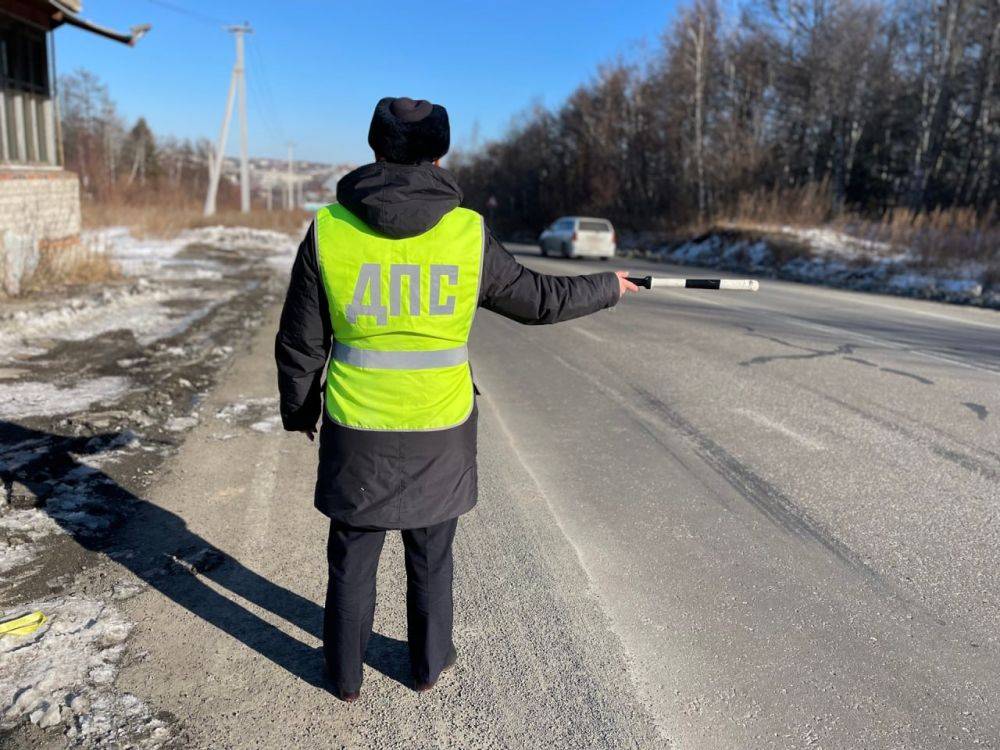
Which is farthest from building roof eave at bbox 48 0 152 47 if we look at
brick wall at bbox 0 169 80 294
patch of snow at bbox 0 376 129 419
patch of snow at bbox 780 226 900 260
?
patch of snow at bbox 780 226 900 260

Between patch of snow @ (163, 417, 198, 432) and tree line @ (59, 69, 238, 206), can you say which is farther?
tree line @ (59, 69, 238, 206)

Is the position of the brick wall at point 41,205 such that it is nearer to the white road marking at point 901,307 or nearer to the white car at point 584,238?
the white road marking at point 901,307

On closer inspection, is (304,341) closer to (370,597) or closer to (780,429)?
(370,597)

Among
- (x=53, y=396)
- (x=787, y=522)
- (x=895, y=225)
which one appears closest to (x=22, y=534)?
(x=53, y=396)

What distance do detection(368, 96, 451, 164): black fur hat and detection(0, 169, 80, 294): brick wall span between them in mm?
11126

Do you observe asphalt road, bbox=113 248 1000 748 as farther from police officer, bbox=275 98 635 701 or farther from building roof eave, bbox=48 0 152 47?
building roof eave, bbox=48 0 152 47

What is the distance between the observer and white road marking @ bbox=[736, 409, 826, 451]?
5535mm

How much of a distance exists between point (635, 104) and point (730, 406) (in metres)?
42.3

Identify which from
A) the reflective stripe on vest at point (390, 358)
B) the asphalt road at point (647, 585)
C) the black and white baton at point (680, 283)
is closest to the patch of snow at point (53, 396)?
the asphalt road at point (647, 585)

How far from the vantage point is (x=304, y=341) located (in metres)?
2.52

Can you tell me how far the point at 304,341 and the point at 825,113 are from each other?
37246mm

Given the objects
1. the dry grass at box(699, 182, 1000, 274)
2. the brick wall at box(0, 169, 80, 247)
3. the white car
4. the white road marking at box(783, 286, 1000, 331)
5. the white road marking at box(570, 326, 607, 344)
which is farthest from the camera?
the white car

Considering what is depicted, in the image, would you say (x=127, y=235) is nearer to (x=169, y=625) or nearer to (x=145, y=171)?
(x=169, y=625)

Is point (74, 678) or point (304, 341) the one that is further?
point (74, 678)
